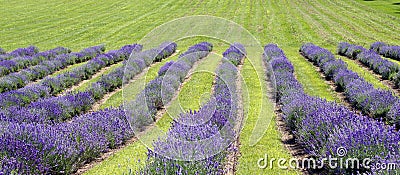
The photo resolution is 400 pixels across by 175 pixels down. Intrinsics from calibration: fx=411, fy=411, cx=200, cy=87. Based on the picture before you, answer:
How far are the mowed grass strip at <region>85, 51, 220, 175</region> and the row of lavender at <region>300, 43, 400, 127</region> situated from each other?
3.92m

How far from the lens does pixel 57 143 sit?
245 inches

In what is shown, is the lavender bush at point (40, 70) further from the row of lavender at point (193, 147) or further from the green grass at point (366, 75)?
the green grass at point (366, 75)

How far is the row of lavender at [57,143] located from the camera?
18.7 ft

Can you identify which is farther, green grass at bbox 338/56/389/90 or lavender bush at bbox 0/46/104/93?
lavender bush at bbox 0/46/104/93

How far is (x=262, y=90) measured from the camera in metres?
12.6

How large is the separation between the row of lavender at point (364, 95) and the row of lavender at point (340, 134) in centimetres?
120

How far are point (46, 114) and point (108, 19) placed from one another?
24.4 m

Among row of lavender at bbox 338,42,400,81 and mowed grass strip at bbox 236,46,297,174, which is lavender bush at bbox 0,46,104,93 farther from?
row of lavender at bbox 338,42,400,81

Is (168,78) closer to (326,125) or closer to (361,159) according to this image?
(326,125)

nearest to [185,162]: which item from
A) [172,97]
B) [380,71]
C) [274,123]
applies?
[274,123]

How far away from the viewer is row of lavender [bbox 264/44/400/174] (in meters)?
5.16

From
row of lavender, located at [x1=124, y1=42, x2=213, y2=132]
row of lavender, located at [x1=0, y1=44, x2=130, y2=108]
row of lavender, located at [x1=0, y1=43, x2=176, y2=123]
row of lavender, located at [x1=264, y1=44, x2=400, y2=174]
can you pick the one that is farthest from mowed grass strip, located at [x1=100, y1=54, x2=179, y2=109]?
row of lavender, located at [x1=264, y1=44, x2=400, y2=174]

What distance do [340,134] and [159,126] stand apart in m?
4.60

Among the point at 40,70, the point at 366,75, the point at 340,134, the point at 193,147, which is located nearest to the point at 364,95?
the point at 340,134
